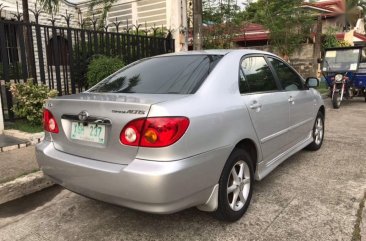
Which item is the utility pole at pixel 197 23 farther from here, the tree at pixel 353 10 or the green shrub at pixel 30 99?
the tree at pixel 353 10

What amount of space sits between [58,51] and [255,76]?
4626mm

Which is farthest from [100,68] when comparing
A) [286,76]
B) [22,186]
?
[286,76]

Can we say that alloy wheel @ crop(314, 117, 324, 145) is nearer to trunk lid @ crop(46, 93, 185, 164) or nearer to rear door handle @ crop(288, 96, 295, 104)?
rear door handle @ crop(288, 96, 295, 104)

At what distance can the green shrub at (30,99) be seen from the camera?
A: 592 cm

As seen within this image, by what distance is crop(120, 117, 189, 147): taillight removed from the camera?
244 centimetres

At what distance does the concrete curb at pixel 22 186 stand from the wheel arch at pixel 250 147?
2322 millimetres


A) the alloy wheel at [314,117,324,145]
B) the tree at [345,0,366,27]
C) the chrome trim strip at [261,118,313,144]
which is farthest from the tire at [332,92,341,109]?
the tree at [345,0,366,27]

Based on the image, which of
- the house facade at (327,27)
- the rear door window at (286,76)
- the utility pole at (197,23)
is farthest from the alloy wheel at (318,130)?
the house facade at (327,27)

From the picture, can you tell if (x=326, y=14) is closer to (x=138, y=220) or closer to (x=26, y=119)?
(x=26, y=119)

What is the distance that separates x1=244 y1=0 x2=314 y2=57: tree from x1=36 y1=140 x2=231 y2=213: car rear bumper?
12984mm

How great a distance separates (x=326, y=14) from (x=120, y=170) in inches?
909

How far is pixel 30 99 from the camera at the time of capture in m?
5.95

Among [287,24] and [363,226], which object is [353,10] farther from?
[363,226]

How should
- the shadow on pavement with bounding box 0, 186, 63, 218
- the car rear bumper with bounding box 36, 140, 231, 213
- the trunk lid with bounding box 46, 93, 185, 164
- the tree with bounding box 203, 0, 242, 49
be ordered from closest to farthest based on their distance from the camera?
1. the car rear bumper with bounding box 36, 140, 231, 213
2. the trunk lid with bounding box 46, 93, 185, 164
3. the shadow on pavement with bounding box 0, 186, 63, 218
4. the tree with bounding box 203, 0, 242, 49
